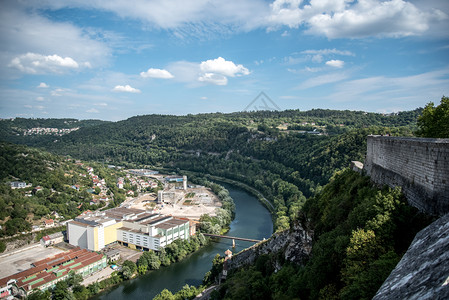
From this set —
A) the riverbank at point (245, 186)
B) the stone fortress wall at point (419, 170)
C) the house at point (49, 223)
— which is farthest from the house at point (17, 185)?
the stone fortress wall at point (419, 170)

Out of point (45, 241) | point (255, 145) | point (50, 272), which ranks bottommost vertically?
point (45, 241)

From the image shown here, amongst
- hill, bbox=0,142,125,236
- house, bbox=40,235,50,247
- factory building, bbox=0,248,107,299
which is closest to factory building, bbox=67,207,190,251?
house, bbox=40,235,50,247

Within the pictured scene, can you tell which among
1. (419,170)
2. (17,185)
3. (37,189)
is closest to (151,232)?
(37,189)

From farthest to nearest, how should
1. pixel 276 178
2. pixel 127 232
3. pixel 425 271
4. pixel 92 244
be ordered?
pixel 276 178, pixel 127 232, pixel 92 244, pixel 425 271

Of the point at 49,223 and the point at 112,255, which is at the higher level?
the point at 49,223

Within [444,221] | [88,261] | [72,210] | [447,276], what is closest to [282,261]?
[444,221]

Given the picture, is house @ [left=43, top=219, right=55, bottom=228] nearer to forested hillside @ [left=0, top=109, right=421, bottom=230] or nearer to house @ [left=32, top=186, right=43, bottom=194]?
house @ [left=32, top=186, right=43, bottom=194]

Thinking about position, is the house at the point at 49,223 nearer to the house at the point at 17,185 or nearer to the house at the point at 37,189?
the house at the point at 37,189

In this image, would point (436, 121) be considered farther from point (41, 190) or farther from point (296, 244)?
point (41, 190)
